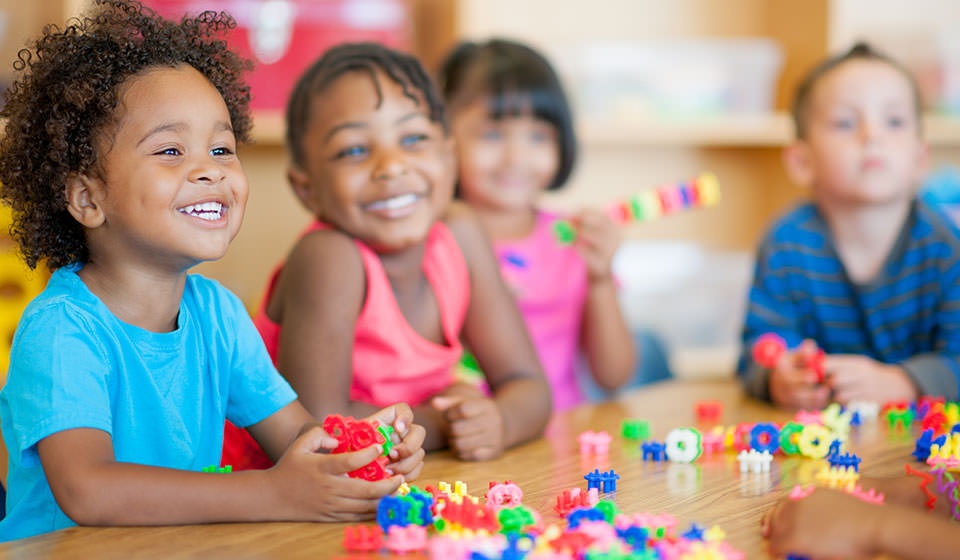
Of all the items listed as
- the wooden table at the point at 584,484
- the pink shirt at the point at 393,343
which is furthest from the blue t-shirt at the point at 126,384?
the pink shirt at the point at 393,343

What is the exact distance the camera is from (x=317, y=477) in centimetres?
79

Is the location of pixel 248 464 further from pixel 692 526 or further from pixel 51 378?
pixel 692 526

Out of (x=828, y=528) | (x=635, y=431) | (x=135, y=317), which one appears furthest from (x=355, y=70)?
(x=828, y=528)

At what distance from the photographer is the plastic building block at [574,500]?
0.83m

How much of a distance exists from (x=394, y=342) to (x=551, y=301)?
60 centimetres

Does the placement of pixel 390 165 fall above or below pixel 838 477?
above

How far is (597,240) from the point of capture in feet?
5.29

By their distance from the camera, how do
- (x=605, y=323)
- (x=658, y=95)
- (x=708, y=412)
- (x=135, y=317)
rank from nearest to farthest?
(x=135, y=317) < (x=708, y=412) < (x=605, y=323) < (x=658, y=95)

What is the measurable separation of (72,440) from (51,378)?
0.18 feet

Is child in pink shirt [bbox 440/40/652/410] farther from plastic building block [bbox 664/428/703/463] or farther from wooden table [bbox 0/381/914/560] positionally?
plastic building block [bbox 664/428/703/463]

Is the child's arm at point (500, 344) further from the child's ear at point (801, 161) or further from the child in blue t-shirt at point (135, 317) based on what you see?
the child's ear at point (801, 161)

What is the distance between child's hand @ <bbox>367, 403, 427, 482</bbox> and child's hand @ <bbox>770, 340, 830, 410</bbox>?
691 millimetres

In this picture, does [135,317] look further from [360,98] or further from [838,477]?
[838,477]

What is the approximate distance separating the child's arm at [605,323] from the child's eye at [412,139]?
47cm
